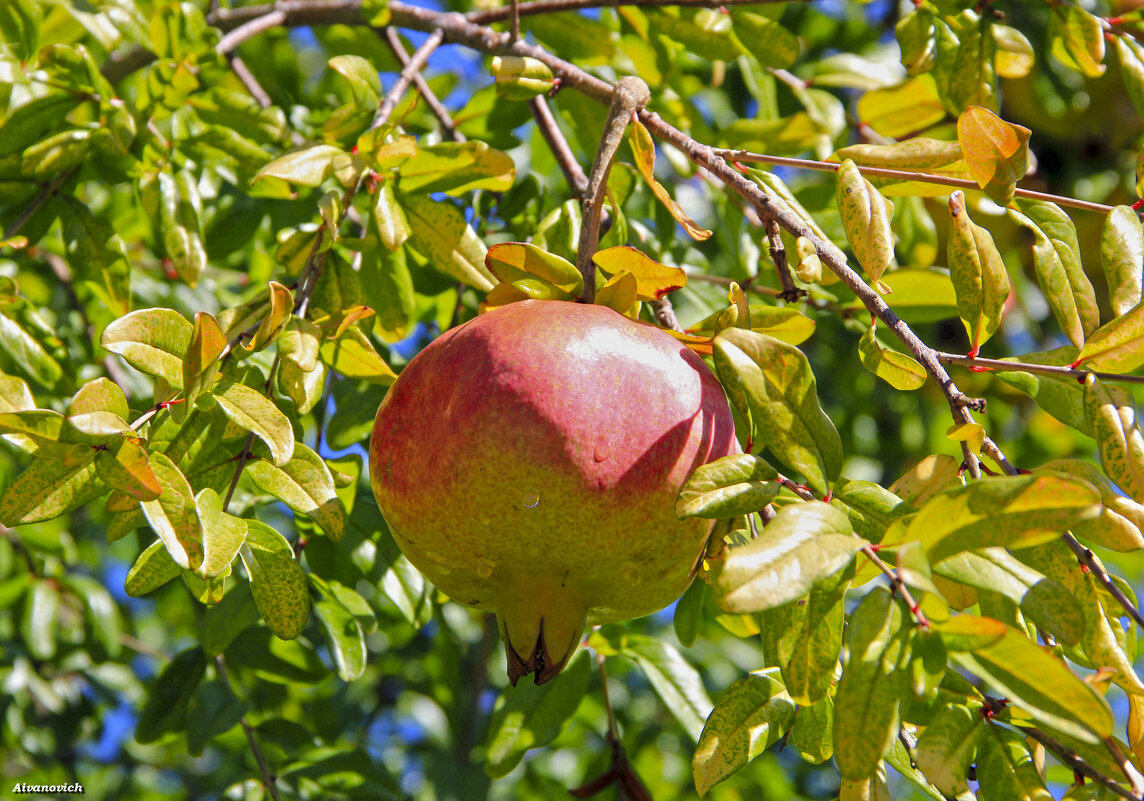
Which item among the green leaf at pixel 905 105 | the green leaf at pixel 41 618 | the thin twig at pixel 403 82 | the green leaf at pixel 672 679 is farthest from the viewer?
the green leaf at pixel 41 618

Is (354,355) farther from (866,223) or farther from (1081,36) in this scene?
(1081,36)

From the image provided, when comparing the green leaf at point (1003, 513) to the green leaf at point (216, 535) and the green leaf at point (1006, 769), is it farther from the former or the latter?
the green leaf at point (216, 535)

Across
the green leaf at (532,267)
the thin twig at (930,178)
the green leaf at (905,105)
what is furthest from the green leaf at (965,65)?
the green leaf at (532,267)

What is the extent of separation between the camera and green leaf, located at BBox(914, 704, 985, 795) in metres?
0.85

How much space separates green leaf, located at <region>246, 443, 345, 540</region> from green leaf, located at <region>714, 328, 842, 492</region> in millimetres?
423

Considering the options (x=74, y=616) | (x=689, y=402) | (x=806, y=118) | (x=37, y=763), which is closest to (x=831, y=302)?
(x=806, y=118)

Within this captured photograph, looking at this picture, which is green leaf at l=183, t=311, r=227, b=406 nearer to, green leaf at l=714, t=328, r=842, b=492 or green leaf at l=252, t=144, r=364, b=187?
green leaf at l=252, t=144, r=364, b=187

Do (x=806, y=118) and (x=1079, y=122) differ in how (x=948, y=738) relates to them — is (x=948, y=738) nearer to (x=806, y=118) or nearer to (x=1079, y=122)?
(x=806, y=118)

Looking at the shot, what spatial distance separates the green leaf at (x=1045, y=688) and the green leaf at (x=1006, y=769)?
201 millimetres

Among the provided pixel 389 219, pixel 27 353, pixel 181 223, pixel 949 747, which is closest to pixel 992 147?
pixel 949 747

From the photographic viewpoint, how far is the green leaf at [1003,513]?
0.71 m

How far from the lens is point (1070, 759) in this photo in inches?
37.4

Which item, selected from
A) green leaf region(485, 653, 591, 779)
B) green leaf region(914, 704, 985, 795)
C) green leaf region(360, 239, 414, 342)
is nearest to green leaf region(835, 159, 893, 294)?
green leaf region(914, 704, 985, 795)

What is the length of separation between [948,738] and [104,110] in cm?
135
